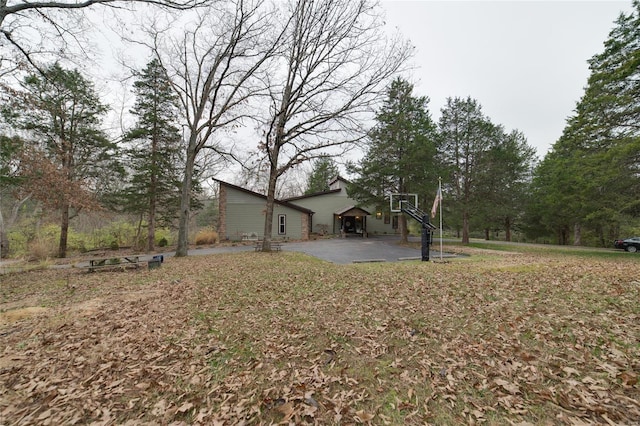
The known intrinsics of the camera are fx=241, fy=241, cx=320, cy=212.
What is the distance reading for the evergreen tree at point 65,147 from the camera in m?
9.65

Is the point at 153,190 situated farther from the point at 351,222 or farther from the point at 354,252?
the point at 351,222

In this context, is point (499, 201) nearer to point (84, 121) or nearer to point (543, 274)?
point (543, 274)

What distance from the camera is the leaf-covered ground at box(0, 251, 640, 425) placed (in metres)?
2.34

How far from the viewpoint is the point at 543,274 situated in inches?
264

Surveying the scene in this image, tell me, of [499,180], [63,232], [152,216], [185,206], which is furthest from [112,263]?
[499,180]

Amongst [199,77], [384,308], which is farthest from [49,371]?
[199,77]

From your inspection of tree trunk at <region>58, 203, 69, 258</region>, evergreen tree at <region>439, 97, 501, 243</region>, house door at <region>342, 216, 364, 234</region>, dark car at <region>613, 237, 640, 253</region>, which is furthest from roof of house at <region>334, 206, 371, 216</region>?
tree trunk at <region>58, 203, 69, 258</region>

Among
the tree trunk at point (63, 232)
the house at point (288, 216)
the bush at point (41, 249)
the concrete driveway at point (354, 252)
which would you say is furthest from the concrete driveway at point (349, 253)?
the house at point (288, 216)

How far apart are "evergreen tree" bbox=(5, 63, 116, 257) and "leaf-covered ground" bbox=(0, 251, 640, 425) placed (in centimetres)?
681

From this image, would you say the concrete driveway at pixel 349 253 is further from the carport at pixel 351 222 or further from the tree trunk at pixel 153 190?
the carport at pixel 351 222

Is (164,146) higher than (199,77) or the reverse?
the reverse

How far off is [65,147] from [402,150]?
824 inches

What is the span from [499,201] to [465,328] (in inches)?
818

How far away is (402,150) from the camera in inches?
727
